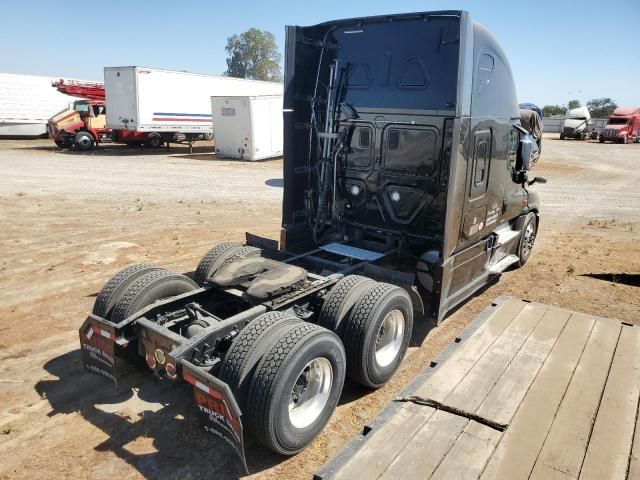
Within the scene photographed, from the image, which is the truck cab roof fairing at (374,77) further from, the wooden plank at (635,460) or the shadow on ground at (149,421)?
the wooden plank at (635,460)

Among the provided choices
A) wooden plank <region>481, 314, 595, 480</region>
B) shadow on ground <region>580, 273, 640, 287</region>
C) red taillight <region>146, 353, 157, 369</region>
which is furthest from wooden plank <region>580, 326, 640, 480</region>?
shadow on ground <region>580, 273, 640, 287</region>

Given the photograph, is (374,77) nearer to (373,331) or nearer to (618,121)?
(373,331)

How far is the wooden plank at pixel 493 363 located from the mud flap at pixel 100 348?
262cm

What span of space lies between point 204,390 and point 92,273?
4839 millimetres

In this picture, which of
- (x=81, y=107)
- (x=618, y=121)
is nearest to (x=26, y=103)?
(x=81, y=107)

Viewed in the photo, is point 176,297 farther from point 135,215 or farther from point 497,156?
point 135,215

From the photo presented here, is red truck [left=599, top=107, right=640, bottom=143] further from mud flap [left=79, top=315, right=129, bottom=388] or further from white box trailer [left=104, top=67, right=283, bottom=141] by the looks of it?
mud flap [left=79, top=315, right=129, bottom=388]

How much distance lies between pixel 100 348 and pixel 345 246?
9.93 ft

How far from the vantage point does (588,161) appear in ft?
85.8

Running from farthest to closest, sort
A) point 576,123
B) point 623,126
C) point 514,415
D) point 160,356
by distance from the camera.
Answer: point 576,123 → point 623,126 → point 160,356 → point 514,415

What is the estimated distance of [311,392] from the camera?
380 cm

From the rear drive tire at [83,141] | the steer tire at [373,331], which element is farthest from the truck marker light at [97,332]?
the rear drive tire at [83,141]

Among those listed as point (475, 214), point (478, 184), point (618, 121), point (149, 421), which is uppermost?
point (618, 121)

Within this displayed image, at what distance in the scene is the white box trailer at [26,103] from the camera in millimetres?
28000
